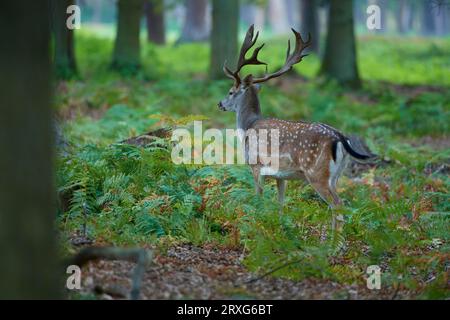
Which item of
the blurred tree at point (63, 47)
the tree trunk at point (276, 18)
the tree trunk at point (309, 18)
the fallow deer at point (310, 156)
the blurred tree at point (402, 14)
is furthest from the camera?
the tree trunk at point (276, 18)

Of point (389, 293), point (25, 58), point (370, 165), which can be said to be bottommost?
point (389, 293)

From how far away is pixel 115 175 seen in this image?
8.87 metres

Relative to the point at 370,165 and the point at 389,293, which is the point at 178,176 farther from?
the point at 370,165

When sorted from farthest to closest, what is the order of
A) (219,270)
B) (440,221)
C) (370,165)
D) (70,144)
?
(370,165)
(70,144)
(440,221)
(219,270)

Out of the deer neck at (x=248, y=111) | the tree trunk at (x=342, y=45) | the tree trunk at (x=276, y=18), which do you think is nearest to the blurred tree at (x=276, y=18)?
the tree trunk at (x=276, y=18)

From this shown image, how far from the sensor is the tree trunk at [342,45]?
21.1 metres

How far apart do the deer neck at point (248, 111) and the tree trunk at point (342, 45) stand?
37.9ft

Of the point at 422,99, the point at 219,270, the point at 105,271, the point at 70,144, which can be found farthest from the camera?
the point at 422,99

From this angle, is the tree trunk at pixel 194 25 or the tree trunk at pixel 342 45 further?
the tree trunk at pixel 194 25

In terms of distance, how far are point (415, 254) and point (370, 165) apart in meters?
4.81

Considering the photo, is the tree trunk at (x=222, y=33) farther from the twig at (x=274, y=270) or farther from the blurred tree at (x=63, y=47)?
the twig at (x=274, y=270)

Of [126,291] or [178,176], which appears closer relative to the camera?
[126,291]

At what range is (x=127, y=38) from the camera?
21.9 metres

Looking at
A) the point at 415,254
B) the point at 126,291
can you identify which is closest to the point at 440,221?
the point at 415,254
